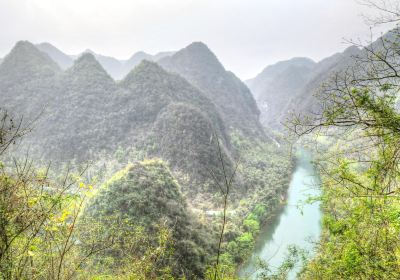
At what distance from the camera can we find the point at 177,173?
23.4 metres

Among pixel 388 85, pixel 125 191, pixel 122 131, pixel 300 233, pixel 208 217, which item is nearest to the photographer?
pixel 388 85

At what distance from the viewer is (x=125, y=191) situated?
13.6 meters

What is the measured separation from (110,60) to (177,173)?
320 feet

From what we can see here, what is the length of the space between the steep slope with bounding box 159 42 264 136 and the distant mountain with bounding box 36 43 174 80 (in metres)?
27.8

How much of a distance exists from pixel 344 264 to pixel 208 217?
43.9 ft

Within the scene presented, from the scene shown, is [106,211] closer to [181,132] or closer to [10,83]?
[181,132]

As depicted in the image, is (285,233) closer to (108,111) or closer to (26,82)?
(108,111)

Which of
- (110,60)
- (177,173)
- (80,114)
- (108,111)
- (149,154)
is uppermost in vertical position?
(110,60)

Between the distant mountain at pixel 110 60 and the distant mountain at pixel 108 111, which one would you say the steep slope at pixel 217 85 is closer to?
the distant mountain at pixel 108 111

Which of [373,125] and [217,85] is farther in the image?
[217,85]

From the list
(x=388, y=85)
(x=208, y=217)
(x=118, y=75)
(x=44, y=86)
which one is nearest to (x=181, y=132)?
(x=208, y=217)

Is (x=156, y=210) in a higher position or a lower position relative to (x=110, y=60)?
lower

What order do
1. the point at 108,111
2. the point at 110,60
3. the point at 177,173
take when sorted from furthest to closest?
the point at 110,60 < the point at 108,111 < the point at 177,173

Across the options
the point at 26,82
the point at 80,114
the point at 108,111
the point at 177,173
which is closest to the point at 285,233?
the point at 177,173
